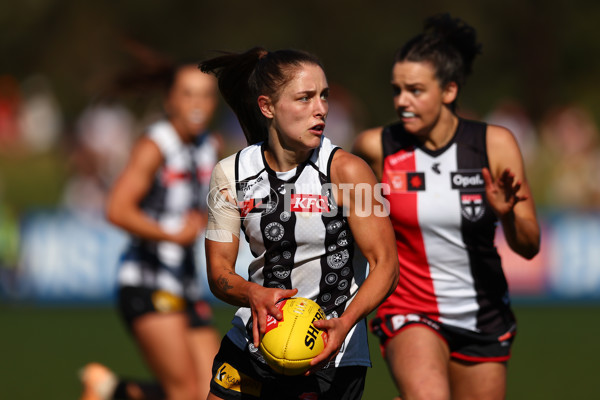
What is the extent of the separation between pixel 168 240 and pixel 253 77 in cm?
215

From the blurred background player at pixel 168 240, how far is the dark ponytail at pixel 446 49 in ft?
5.63

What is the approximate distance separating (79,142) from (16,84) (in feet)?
51.7

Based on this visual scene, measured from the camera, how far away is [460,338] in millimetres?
5008

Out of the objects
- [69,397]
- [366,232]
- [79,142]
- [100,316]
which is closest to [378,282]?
[366,232]

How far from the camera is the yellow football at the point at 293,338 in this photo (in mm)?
3689

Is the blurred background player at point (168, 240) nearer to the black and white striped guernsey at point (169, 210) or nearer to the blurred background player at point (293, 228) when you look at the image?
the black and white striped guernsey at point (169, 210)

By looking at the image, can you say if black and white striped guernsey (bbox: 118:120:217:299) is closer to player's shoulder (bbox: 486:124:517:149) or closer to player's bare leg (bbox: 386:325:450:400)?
player's bare leg (bbox: 386:325:450:400)

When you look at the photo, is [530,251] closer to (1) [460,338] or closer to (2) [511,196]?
(2) [511,196]

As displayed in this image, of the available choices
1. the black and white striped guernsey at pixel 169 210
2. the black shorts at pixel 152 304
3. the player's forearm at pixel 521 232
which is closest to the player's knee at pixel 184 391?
the black shorts at pixel 152 304

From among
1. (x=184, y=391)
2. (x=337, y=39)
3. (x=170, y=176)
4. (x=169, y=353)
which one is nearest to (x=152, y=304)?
(x=169, y=353)

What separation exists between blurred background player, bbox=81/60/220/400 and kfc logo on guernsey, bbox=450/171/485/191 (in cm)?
190

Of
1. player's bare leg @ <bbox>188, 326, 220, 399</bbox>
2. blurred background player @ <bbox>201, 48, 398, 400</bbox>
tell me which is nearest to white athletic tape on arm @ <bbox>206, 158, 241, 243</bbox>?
blurred background player @ <bbox>201, 48, 398, 400</bbox>

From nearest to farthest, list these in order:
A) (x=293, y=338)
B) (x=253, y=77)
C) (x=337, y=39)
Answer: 1. (x=293, y=338)
2. (x=253, y=77)
3. (x=337, y=39)

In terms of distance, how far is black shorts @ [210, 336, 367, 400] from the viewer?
13.4 ft
